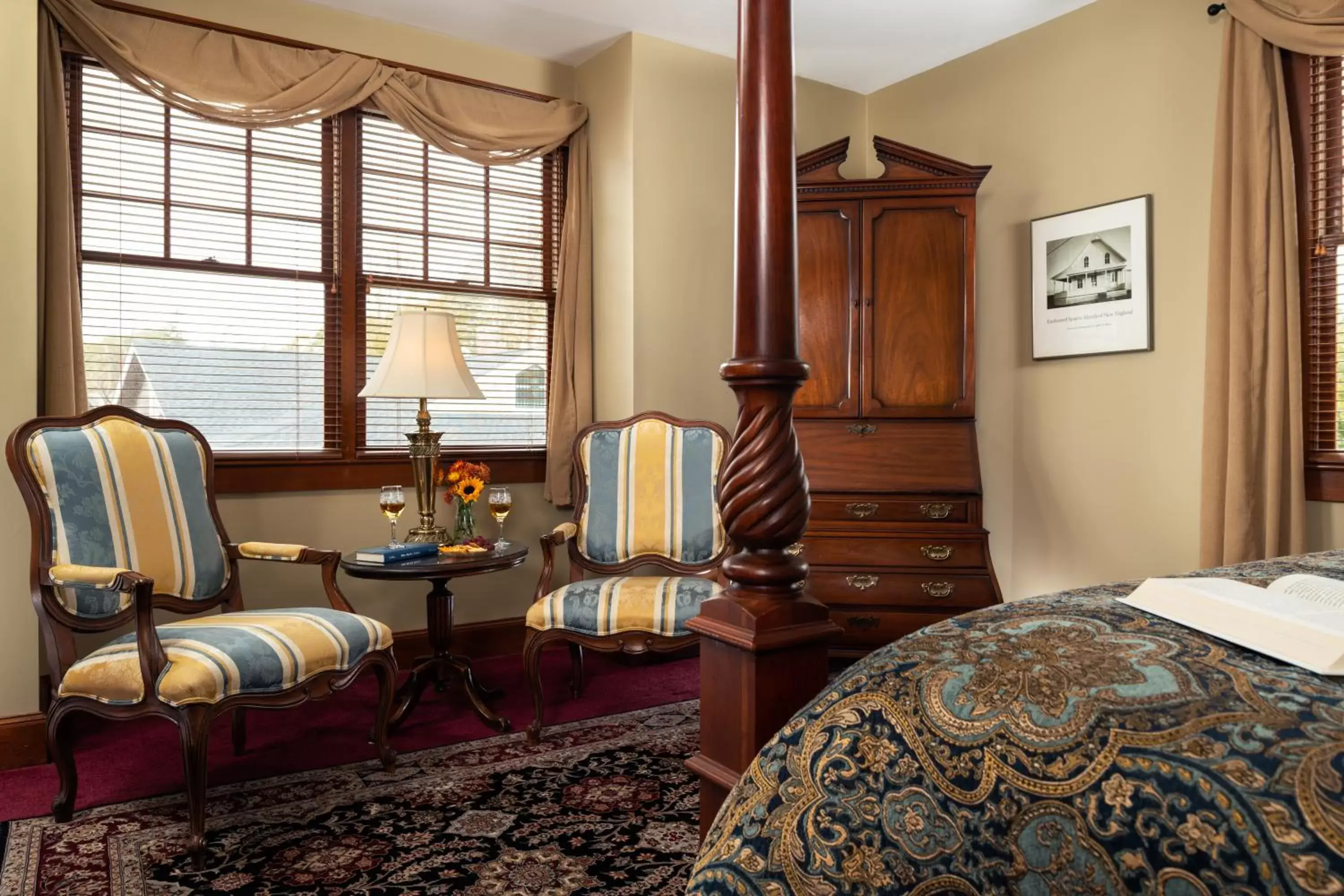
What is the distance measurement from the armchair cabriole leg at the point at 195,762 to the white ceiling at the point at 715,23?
9.40 ft

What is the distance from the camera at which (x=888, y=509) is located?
3688 millimetres

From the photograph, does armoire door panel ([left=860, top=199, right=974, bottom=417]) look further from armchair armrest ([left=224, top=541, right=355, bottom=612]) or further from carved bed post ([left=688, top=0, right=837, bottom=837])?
carved bed post ([left=688, top=0, right=837, bottom=837])

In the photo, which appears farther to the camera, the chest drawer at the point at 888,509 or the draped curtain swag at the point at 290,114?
the chest drawer at the point at 888,509

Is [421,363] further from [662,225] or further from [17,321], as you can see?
[662,225]

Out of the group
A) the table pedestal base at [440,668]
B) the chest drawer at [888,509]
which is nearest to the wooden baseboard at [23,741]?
the table pedestal base at [440,668]

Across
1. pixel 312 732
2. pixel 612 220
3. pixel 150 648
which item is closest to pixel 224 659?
pixel 150 648

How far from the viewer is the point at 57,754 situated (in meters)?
2.26

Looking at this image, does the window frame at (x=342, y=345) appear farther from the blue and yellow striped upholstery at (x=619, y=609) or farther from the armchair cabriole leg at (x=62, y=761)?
the armchair cabriole leg at (x=62, y=761)

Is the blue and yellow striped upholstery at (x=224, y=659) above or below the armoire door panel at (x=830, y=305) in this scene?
below

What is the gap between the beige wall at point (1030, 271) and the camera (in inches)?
134

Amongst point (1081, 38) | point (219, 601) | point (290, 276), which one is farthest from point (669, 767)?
point (1081, 38)

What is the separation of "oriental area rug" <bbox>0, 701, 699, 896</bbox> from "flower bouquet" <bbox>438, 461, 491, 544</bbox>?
0.82 metres

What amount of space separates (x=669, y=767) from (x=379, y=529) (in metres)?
1.75

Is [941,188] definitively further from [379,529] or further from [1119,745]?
[1119,745]
